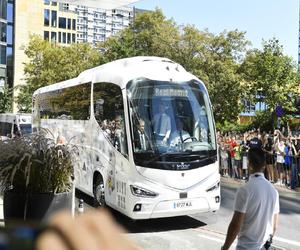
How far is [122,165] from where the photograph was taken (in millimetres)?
9938

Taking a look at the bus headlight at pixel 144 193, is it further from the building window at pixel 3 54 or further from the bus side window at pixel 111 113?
the building window at pixel 3 54

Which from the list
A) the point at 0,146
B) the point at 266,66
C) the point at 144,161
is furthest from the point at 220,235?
the point at 266,66

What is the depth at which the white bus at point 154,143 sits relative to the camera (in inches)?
373

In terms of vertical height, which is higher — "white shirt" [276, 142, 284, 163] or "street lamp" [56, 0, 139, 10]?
"street lamp" [56, 0, 139, 10]

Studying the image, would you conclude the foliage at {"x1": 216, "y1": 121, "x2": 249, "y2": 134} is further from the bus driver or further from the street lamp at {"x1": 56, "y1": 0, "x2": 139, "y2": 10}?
the bus driver

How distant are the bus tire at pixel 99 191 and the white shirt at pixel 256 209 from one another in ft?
22.0

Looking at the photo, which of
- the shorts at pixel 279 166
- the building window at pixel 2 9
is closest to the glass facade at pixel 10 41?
the building window at pixel 2 9

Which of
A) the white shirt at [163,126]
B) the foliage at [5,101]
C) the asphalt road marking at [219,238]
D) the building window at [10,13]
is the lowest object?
the asphalt road marking at [219,238]

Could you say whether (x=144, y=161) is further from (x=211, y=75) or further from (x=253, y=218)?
(x=211, y=75)

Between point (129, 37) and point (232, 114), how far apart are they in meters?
10.8

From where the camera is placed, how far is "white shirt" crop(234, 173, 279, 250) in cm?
453

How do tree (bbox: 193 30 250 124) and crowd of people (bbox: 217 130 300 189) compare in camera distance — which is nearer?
crowd of people (bbox: 217 130 300 189)

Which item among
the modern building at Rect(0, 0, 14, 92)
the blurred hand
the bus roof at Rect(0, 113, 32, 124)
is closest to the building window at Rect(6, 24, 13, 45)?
the modern building at Rect(0, 0, 14, 92)

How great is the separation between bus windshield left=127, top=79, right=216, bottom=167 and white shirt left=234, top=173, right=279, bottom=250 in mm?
4989
